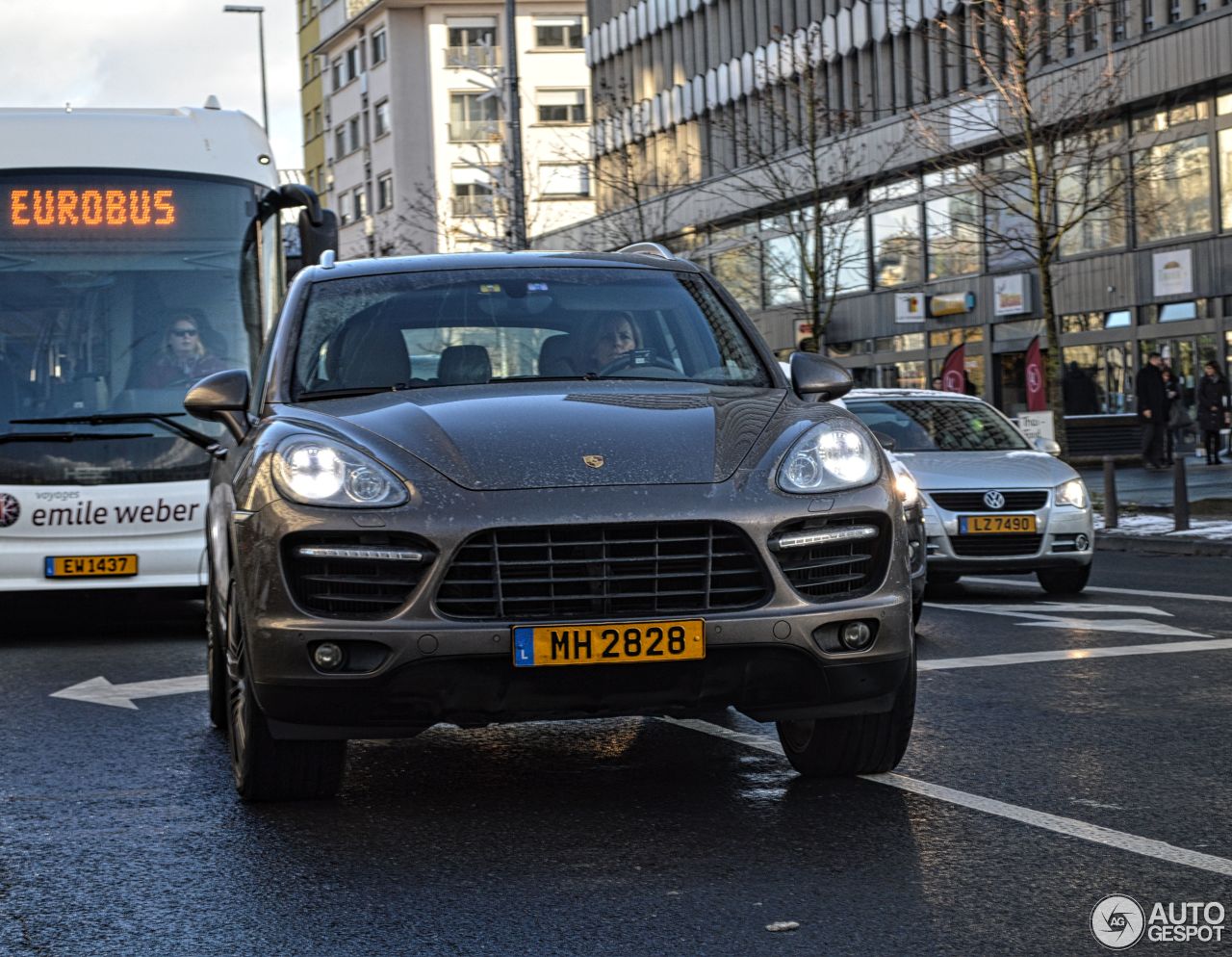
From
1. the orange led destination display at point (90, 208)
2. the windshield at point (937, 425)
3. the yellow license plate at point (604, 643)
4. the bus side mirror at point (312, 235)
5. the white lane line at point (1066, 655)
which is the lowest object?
the white lane line at point (1066, 655)

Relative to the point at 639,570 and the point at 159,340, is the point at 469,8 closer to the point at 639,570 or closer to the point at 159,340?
the point at 159,340

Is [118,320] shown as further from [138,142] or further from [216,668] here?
Answer: [216,668]

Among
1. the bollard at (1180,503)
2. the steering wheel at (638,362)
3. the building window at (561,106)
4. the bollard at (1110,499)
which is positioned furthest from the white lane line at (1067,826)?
the building window at (561,106)

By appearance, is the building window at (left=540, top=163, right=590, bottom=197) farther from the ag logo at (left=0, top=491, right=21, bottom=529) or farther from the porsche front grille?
the porsche front grille

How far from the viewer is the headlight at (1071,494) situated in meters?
14.4

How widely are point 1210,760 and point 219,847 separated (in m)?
3.21

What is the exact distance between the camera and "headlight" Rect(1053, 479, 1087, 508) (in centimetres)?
1444

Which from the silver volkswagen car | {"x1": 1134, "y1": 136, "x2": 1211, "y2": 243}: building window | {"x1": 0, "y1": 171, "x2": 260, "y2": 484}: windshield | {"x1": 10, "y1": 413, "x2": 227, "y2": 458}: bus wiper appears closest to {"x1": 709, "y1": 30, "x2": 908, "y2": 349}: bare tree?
{"x1": 1134, "y1": 136, "x2": 1211, "y2": 243}: building window

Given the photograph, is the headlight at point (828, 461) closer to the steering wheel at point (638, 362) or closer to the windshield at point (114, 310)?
the steering wheel at point (638, 362)

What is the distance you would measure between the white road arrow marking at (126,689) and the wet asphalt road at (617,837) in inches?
9.3

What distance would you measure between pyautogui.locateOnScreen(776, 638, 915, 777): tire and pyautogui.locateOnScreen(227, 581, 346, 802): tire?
4.74ft

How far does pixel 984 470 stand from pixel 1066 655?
14.4 feet

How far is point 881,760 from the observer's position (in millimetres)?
6570

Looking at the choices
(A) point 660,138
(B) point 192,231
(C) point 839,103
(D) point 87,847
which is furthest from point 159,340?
(A) point 660,138
